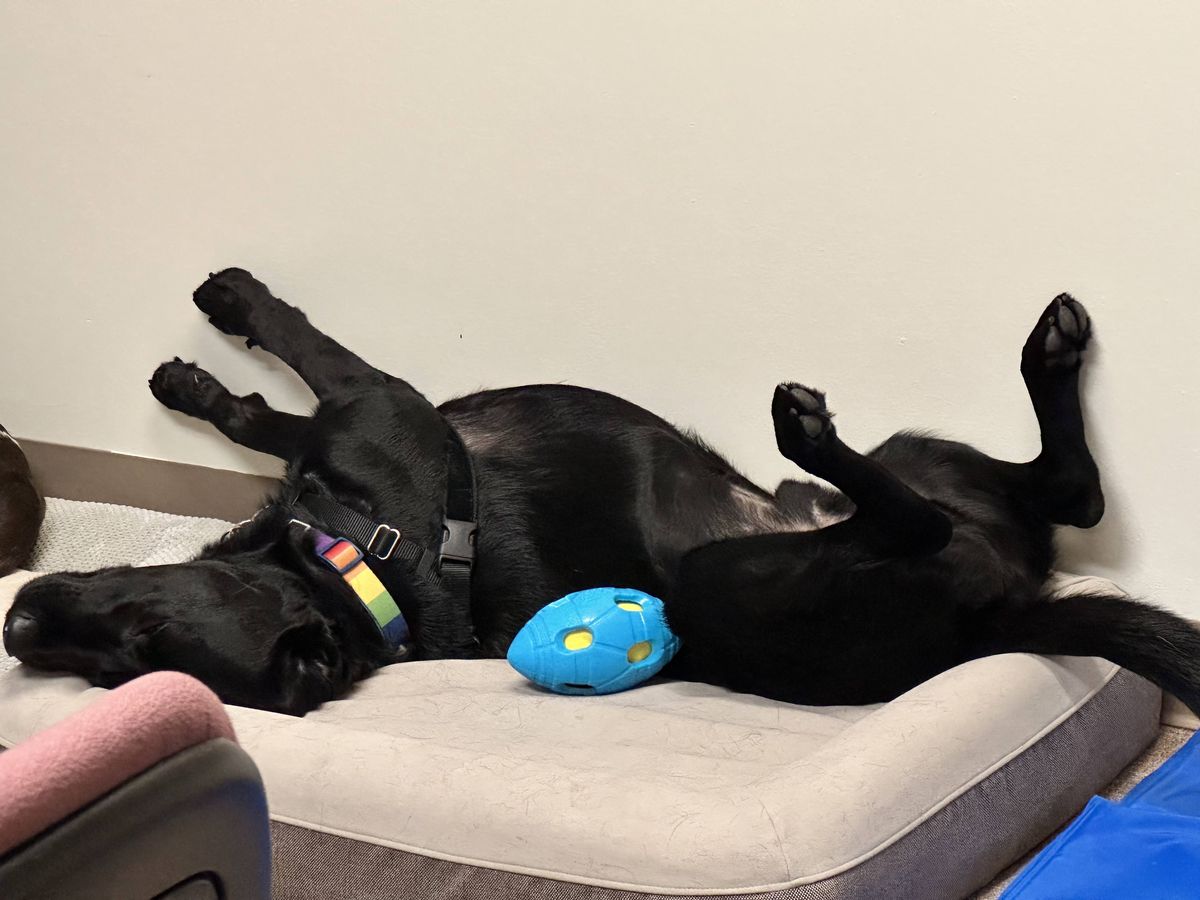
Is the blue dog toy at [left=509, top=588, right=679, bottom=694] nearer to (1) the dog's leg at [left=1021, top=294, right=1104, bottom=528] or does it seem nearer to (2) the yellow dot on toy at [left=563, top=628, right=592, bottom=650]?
(2) the yellow dot on toy at [left=563, top=628, right=592, bottom=650]

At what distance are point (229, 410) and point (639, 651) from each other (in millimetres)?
1067

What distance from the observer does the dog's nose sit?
70.0 inches

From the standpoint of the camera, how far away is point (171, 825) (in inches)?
30.4

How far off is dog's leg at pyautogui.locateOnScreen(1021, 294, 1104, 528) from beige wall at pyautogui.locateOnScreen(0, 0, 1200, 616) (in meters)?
0.06

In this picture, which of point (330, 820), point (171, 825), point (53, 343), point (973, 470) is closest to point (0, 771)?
point (171, 825)

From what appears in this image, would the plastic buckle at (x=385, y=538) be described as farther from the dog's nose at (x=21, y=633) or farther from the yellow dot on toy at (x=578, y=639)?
the dog's nose at (x=21, y=633)

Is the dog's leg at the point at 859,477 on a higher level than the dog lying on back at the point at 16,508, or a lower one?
higher

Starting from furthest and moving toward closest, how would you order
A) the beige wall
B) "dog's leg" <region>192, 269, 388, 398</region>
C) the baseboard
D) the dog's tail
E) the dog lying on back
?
1. the baseboard
2. the dog lying on back
3. "dog's leg" <region>192, 269, 388, 398</region>
4. the beige wall
5. the dog's tail

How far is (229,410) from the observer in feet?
7.75

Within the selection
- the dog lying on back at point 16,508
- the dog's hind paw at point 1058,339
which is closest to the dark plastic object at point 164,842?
the dog's hind paw at point 1058,339

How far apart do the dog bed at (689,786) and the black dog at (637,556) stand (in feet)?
0.28

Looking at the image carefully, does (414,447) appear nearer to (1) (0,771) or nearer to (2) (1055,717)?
(2) (1055,717)

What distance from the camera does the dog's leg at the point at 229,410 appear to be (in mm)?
2232

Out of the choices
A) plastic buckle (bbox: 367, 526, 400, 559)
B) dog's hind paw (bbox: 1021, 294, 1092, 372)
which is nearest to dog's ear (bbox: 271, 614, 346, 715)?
plastic buckle (bbox: 367, 526, 400, 559)
